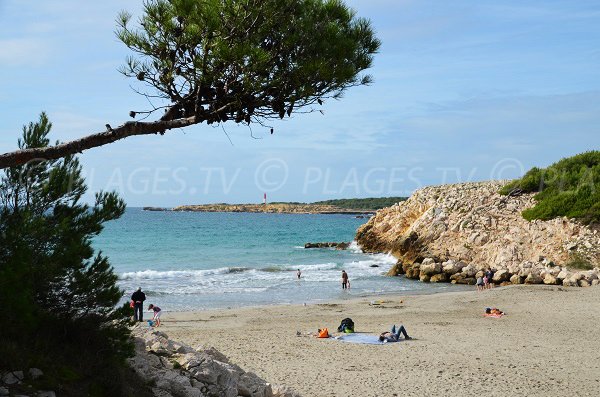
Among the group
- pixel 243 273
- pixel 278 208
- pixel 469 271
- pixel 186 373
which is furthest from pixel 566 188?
pixel 278 208

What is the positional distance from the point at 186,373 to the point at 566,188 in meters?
35.4

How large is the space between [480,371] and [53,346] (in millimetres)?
9245

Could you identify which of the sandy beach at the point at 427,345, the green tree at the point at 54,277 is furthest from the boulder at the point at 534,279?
the green tree at the point at 54,277

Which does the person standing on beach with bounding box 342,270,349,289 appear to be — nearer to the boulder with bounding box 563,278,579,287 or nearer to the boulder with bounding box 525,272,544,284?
the boulder with bounding box 525,272,544,284

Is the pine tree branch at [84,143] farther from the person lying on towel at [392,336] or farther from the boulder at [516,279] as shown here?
the boulder at [516,279]

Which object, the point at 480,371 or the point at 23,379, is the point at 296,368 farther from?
the point at 23,379

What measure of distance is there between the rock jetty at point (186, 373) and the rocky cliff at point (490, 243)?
22.8m

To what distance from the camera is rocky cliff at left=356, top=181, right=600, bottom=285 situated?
102ft

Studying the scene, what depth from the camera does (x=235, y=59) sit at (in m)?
7.38

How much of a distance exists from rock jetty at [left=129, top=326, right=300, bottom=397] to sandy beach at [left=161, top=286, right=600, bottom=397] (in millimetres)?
2613

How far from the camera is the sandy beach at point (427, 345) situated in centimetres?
1250

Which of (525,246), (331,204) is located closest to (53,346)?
(525,246)

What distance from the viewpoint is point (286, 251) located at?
59812 millimetres

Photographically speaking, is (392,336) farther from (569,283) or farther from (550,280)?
(550,280)
